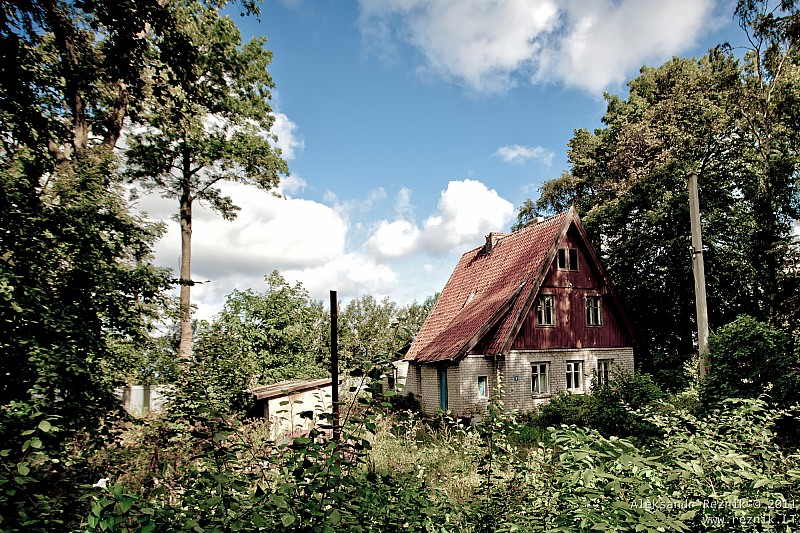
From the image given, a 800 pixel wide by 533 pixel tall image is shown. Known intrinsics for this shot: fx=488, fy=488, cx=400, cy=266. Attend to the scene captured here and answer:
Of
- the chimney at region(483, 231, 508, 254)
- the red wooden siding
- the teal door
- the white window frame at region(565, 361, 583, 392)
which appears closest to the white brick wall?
the white window frame at region(565, 361, 583, 392)

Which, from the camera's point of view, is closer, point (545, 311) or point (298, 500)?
point (298, 500)

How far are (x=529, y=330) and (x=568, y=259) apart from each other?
151 inches

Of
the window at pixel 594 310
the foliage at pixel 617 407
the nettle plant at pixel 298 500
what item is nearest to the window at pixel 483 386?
the foliage at pixel 617 407

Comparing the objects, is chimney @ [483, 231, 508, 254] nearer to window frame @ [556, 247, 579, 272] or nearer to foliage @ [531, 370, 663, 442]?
window frame @ [556, 247, 579, 272]

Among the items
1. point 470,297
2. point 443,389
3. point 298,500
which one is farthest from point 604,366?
point 298,500

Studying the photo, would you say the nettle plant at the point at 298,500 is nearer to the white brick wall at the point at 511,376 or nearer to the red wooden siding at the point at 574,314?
the white brick wall at the point at 511,376

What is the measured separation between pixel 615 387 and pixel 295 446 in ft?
48.2

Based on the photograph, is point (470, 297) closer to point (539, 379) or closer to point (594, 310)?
point (539, 379)

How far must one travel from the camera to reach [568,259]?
21.9 m

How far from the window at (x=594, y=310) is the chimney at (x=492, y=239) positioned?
5.43 meters

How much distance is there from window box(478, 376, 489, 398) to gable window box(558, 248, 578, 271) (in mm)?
6104

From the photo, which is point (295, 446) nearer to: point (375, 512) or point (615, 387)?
point (375, 512)

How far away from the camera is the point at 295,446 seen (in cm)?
312

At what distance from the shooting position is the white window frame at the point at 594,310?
73.8ft
